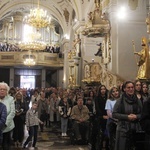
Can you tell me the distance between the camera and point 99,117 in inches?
228

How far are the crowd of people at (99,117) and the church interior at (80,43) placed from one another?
744 mm

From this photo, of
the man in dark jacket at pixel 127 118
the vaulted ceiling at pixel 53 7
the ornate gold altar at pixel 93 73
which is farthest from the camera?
the vaulted ceiling at pixel 53 7

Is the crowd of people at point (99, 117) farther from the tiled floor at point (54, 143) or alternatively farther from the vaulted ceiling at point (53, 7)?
the vaulted ceiling at point (53, 7)

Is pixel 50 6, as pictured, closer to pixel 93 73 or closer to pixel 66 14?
pixel 66 14

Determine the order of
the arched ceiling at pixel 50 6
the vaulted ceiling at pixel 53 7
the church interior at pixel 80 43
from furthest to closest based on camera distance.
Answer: the arched ceiling at pixel 50 6 → the vaulted ceiling at pixel 53 7 → the church interior at pixel 80 43

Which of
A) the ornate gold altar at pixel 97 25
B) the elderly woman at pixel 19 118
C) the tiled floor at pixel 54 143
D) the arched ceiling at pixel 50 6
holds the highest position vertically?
the arched ceiling at pixel 50 6

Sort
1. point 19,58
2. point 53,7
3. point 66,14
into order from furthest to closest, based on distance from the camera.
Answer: point 19,58
point 53,7
point 66,14

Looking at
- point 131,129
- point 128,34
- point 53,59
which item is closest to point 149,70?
point 128,34

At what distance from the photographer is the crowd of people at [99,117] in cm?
374

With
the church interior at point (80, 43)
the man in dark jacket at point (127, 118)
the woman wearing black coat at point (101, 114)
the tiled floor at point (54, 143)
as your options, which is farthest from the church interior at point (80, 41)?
the man in dark jacket at point (127, 118)

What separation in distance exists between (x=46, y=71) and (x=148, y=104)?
27.5m

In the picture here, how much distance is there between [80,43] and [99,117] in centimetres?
1284

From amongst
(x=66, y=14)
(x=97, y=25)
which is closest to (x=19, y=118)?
(x=97, y=25)

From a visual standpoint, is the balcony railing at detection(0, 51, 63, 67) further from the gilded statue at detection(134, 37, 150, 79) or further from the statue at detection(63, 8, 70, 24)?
the gilded statue at detection(134, 37, 150, 79)
